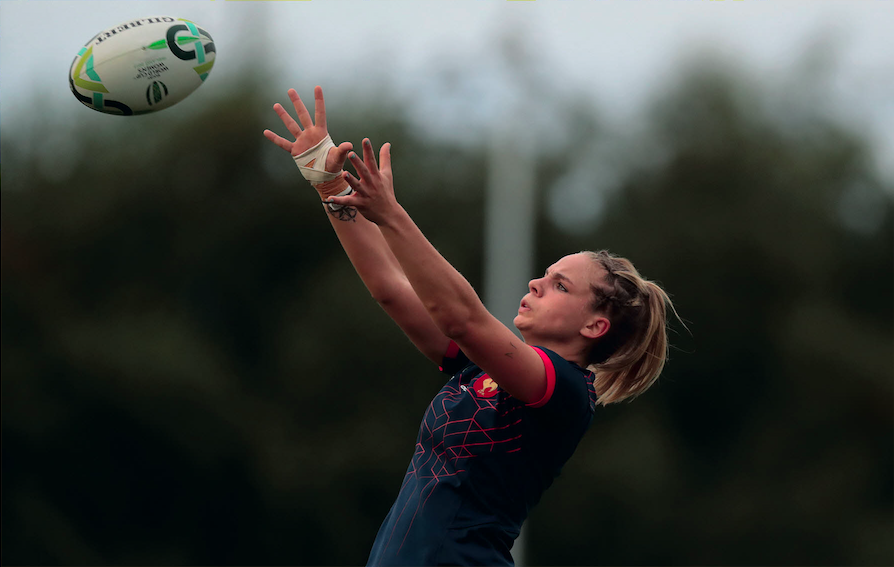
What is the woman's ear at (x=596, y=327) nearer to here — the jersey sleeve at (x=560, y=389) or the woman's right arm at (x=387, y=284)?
the jersey sleeve at (x=560, y=389)

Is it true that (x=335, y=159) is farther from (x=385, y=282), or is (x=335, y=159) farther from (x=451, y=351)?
(x=451, y=351)

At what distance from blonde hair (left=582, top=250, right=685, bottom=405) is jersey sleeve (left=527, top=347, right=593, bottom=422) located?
1.00 feet

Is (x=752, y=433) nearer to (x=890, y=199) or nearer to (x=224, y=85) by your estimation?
(x=890, y=199)

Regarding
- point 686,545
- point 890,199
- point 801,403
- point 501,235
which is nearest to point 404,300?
point 501,235

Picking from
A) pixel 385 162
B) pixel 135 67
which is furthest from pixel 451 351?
pixel 135 67

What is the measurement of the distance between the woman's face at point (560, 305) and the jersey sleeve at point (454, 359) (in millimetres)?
290

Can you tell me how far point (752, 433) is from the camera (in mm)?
13000

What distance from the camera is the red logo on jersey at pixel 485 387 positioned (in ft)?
10.1

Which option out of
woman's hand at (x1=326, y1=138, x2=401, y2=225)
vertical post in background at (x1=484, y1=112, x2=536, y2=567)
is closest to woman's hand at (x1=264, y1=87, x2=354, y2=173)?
woman's hand at (x1=326, y1=138, x2=401, y2=225)

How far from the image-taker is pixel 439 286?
8.93 feet

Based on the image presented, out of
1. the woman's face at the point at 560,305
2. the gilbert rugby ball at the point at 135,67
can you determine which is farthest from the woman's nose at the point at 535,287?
the gilbert rugby ball at the point at 135,67

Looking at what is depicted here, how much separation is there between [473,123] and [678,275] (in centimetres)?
333

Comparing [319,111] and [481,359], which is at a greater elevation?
[319,111]

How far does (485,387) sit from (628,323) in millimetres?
546
